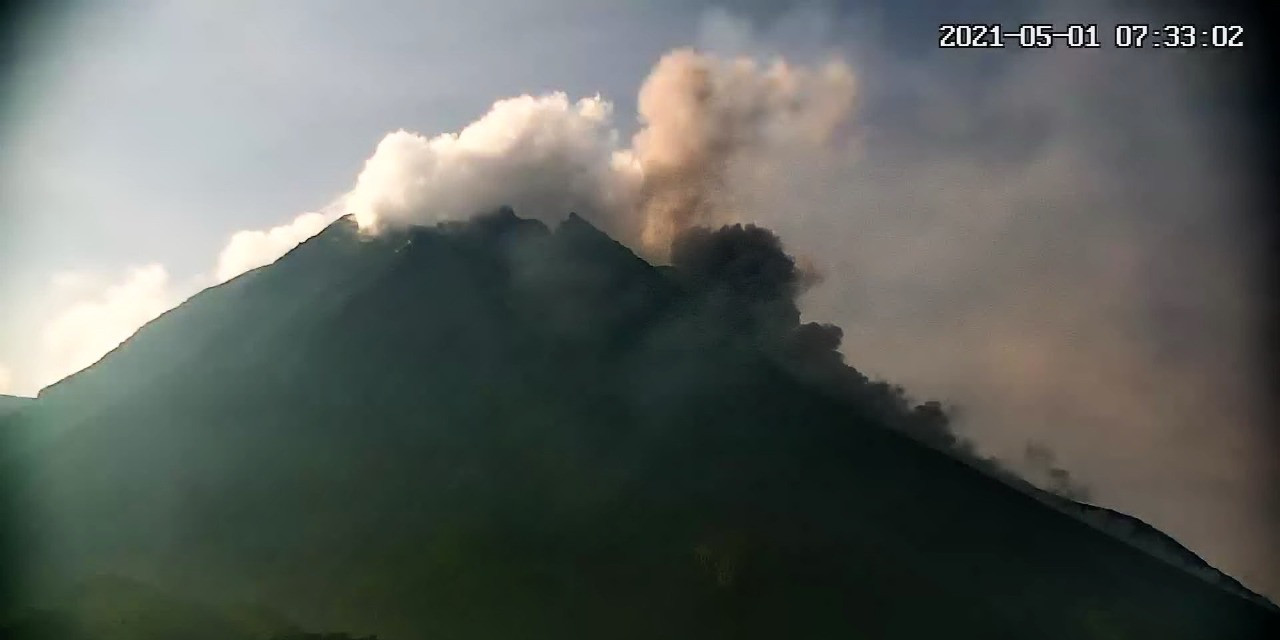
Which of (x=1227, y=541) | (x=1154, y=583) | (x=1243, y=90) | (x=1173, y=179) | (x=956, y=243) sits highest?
(x=1243, y=90)

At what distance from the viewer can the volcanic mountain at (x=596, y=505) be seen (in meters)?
5.76

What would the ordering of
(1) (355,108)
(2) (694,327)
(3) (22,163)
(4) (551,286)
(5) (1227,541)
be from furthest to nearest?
(4) (551,286) → (2) (694,327) → (1) (355,108) → (3) (22,163) → (5) (1227,541)

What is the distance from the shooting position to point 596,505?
20.9 ft

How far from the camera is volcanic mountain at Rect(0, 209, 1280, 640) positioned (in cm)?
576

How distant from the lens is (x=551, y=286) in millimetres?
9211

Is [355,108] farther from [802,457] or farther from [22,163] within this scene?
[802,457]

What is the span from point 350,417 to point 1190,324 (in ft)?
23.2

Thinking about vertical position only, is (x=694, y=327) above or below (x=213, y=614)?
above

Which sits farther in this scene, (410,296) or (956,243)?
(410,296)

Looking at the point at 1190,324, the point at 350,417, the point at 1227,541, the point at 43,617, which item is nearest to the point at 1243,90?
the point at 1190,324

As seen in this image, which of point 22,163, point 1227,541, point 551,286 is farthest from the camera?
point 551,286

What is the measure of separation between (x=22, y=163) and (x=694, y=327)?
5456 mm

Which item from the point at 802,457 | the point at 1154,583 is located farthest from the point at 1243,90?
the point at 802,457

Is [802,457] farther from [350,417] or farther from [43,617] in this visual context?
[43,617]
